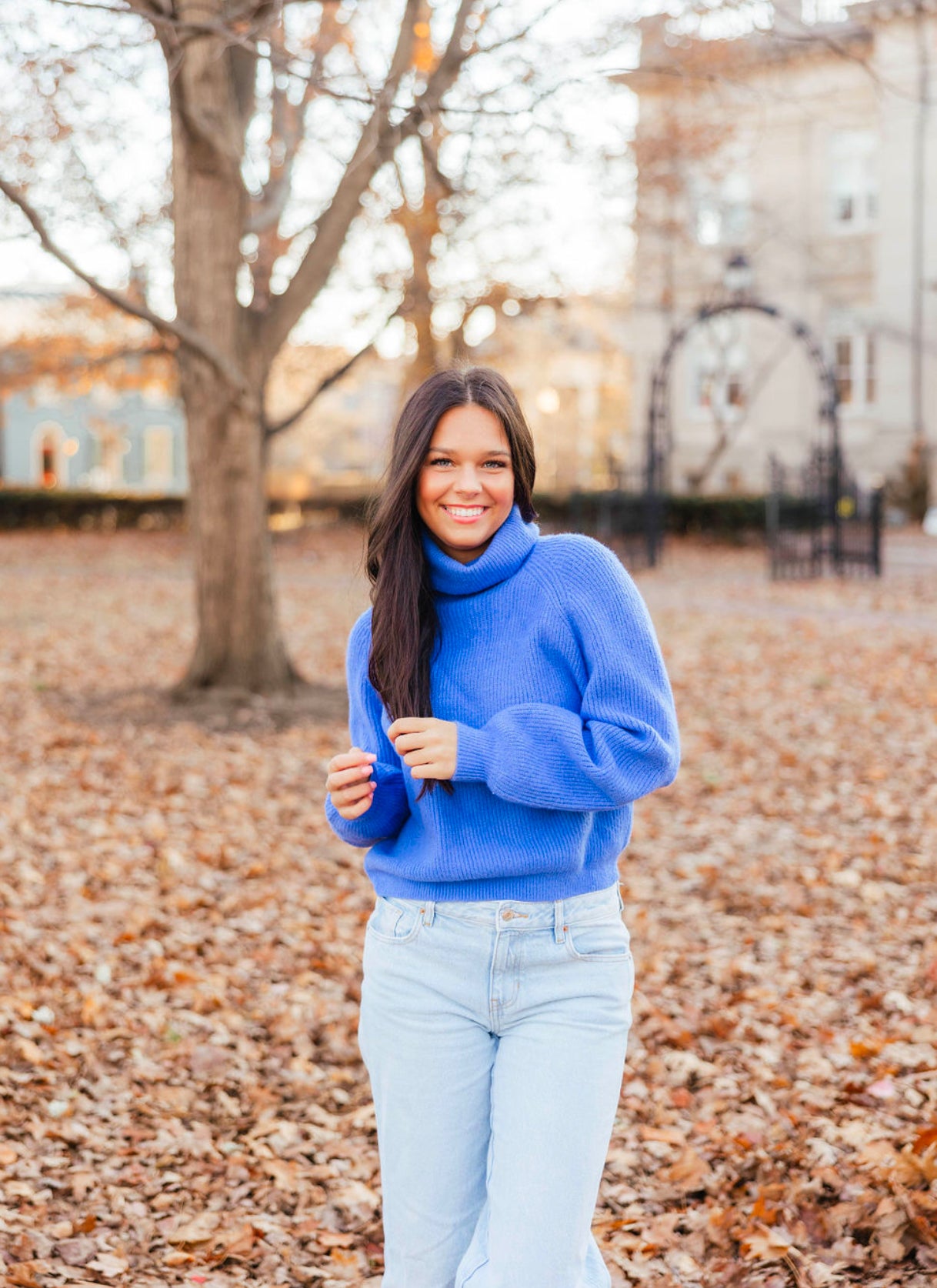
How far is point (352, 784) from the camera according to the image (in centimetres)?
228

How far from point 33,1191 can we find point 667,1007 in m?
2.25

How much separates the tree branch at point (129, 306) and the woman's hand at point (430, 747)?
5391 millimetres

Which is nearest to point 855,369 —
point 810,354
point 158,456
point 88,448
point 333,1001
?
point 810,354

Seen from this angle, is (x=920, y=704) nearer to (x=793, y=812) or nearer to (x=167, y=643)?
(x=793, y=812)

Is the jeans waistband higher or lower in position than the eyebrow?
lower

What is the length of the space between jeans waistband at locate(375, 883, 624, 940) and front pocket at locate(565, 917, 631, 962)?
1 cm

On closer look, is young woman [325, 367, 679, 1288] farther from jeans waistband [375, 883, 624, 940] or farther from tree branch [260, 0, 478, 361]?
tree branch [260, 0, 478, 361]

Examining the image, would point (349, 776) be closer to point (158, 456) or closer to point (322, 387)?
point (322, 387)

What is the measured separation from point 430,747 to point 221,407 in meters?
7.41

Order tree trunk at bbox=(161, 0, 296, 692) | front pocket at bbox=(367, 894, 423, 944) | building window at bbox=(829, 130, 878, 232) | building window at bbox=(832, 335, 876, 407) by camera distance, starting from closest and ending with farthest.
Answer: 1. front pocket at bbox=(367, 894, 423, 944)
2. tree trunk at bbox=(161, 0, 296, 692)
3. building window at bbox=(829, 130, 878, 232)
4. building window at bbox=(832, 335, 876, 407)

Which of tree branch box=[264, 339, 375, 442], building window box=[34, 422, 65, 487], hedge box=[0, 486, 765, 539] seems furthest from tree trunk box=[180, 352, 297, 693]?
building window box=[34, 422, 65, 487]

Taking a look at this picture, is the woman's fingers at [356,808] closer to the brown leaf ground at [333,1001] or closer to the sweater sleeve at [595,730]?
the sweater sleeve at [595,730]

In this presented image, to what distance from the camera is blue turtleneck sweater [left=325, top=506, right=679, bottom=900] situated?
2.15 m

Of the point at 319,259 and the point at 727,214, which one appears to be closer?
the point at 319,259
